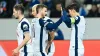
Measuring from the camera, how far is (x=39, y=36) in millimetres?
8008

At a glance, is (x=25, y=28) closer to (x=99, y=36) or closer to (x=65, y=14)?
(x=65, y=14)

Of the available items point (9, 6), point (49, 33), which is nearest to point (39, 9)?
point (49, 33)

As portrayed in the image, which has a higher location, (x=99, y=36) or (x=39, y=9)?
(x=39, y=9)

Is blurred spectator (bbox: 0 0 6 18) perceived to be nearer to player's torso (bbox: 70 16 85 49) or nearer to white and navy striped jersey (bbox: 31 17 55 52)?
player's torso (bbox: 70 16 85 49)

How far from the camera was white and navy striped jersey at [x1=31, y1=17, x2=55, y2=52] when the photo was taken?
7938mm

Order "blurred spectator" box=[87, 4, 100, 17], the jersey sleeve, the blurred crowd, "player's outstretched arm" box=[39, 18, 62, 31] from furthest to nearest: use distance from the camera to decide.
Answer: "blurred spectator" box=[87, 4, 100, 17] → the blurred crowd → the jersey sleeve → "player's outstretched arm" box=[39, 18, 62, 31]

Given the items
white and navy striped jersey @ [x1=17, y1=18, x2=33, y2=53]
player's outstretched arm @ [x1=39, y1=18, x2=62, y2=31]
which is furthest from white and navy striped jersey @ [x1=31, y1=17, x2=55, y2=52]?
white and navy striped jersey @ [x1=17, y1=18, x2=33, y2=53]

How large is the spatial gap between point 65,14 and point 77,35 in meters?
0.71

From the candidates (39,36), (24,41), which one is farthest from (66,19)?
(24,41)

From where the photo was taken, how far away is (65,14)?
8383mm

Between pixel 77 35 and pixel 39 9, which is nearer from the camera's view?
pixel 39 9

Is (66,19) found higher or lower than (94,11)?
higher

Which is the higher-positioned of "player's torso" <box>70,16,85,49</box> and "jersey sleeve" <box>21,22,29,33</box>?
"jersey sleeve" <box>21,22,29,33</box>

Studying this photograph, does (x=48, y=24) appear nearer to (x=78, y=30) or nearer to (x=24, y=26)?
(x=24, y=26)
